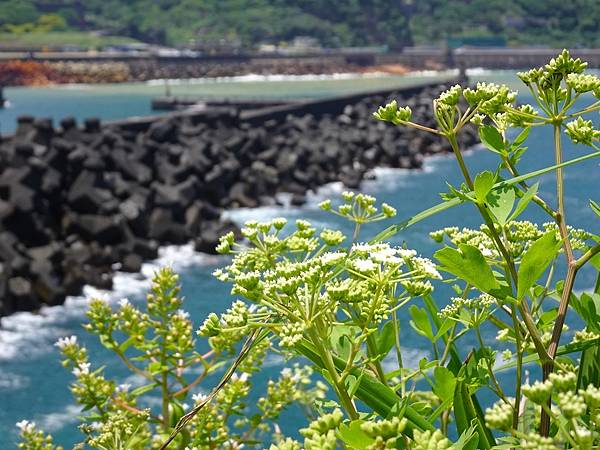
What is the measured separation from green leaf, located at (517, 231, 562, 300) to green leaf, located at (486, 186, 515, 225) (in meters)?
0.06

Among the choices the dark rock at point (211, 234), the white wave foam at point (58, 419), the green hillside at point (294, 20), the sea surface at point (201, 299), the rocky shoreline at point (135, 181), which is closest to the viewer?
the white wave foam at point (58, 419)

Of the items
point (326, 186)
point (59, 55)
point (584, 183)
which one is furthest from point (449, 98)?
point (59, 55)

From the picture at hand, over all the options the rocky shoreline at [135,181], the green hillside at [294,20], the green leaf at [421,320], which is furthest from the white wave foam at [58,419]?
the green hillside at [294,20]

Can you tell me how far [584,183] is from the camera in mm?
17969

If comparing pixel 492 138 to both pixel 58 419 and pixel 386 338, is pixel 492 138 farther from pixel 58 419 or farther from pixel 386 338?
pixel 58 419

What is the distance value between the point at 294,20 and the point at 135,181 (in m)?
91.7

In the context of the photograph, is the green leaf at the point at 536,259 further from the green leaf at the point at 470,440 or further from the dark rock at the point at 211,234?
the dark rock at the point at 211,234

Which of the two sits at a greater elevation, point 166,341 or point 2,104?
point 166,341

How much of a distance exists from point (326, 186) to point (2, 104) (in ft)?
93.5

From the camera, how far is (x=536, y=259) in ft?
3.59

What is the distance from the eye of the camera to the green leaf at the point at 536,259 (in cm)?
108

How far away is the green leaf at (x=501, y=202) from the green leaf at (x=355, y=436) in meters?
0.34

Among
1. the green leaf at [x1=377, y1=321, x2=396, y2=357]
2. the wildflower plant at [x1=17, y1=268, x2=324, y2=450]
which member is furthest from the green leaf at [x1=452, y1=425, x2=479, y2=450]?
the wildflower plant at [x1=17, y1=268, x2=324, y2=450]

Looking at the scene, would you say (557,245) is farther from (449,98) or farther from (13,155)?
(13,155)
